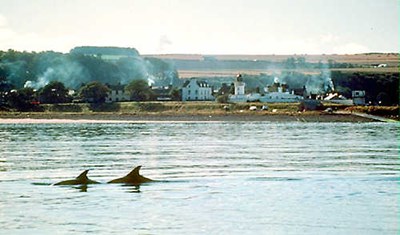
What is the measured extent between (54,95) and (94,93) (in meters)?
6.42

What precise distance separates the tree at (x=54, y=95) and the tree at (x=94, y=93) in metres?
2.69

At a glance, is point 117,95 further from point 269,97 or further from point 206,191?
point 206,191

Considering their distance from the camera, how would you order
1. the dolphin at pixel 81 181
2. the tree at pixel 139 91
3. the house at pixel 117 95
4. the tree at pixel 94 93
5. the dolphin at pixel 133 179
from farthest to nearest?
the tree at pixel 139 91 → the house at pixel 117 95 → the tree at pixel 94 93 → the dolphin at pixel 133 179 → the dolphin at pixel 81 181

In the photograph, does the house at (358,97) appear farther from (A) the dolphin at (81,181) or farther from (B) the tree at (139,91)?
(A) the dolphin at (81,181)

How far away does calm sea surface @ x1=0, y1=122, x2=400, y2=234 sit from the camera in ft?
105

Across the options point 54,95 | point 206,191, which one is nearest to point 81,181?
point 206,191

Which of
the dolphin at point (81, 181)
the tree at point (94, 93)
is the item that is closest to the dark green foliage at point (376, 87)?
the tree at point (94, 93)

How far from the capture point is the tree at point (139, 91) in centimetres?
15888

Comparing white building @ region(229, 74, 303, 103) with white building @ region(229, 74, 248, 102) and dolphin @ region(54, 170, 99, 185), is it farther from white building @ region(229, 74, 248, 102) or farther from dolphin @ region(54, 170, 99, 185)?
dolphin @ region(54, 170, 99, 185)

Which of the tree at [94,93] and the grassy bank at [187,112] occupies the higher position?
the tree at [94,93]

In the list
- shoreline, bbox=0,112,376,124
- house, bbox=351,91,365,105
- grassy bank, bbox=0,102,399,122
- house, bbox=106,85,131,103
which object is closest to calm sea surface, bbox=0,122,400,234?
shoreline, bbox=0,112,376,124

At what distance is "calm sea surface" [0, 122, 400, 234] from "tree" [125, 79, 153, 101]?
88.7 metres

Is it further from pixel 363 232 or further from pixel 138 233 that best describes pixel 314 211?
pixel 138 233

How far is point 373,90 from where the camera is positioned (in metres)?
184
